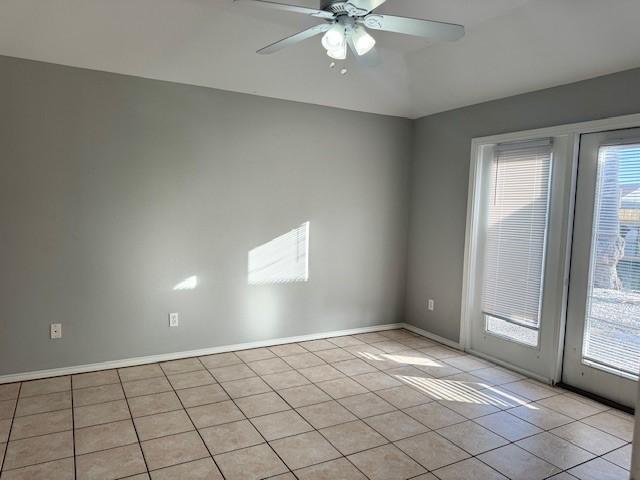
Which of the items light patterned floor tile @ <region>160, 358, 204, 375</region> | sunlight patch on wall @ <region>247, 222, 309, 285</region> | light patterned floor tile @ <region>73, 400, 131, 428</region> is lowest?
light patterned floor tile @ <region>73, 400, 131, 428</region>

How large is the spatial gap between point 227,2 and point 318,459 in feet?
9.60

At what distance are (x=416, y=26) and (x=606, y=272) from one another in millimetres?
2242

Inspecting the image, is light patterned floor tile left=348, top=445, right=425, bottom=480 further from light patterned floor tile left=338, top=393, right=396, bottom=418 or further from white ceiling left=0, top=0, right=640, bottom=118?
white ceiling left=0, top=0, right=640, bottom=118

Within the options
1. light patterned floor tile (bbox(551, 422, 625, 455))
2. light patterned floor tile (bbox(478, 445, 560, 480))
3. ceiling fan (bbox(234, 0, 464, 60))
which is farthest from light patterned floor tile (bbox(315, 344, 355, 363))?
ceiling fan (bbox(234, 0, 464, 60))

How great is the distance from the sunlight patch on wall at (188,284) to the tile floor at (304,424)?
24.8 inches

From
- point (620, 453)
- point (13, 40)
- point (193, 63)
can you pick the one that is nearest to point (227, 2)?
point (193, 63)

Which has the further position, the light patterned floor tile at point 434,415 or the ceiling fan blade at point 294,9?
the light patterned floor tile at point 434,415

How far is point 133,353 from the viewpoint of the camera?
12.0 feet

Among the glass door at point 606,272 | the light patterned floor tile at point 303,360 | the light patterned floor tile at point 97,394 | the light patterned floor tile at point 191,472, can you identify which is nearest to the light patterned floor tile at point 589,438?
the glass door at point 606,272

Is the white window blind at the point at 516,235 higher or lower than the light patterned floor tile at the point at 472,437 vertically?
higher

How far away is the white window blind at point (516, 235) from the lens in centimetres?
359

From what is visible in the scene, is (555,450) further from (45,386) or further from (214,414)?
(45,386)

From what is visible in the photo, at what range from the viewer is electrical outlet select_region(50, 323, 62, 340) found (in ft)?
11.0

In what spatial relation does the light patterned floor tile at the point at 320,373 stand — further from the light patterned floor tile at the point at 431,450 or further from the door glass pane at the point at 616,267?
the door glass pane at the point at 616,267
